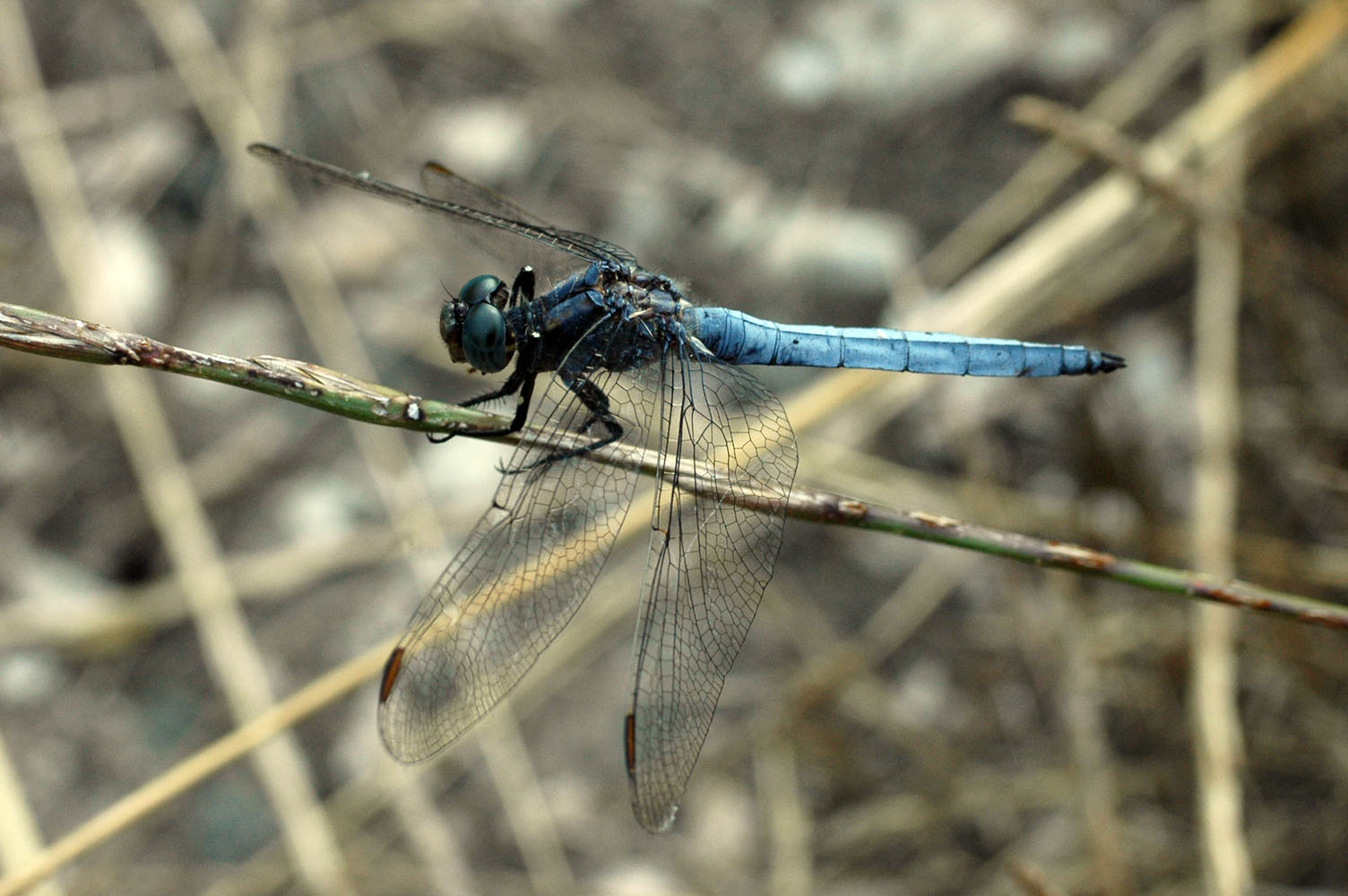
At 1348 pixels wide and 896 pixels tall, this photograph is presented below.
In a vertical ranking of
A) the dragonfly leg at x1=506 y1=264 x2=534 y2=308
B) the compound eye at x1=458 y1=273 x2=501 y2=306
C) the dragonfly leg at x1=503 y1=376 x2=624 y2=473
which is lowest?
the dragonfly leg at x1=503 y1=376 x2=624 y2=473

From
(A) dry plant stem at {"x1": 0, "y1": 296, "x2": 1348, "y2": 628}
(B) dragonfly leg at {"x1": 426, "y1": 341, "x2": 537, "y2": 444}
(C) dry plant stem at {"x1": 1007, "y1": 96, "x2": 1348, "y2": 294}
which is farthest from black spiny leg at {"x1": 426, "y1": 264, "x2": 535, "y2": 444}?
(C) dry plant stem at {"x1": 1007, "y1": 96, "x2": 1348, "y2": 294}

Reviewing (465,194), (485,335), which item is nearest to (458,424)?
(485,335)

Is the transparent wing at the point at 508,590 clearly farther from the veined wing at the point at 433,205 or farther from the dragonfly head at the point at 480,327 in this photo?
the veined wing at the point at 433,205

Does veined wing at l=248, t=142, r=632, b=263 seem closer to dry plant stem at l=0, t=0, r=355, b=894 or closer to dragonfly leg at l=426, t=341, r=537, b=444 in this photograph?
dragonfly leg at l=426, t=341, r=537, b=444

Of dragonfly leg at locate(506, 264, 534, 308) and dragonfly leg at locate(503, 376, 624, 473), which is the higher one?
dragonfly leg at locate(506, 264, 534, 308)

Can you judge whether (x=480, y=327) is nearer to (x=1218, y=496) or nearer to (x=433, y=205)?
(x=433, y=205)

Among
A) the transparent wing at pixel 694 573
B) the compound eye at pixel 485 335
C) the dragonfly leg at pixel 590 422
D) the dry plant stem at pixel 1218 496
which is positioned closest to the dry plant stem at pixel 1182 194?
the dry plant stem at pixel 1218 496

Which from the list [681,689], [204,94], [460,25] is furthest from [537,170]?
[681,689]
